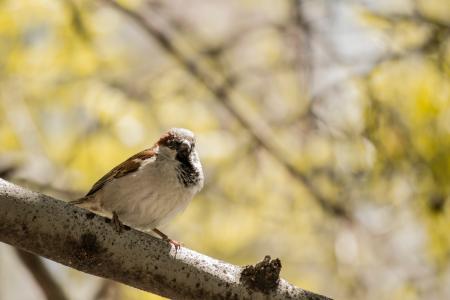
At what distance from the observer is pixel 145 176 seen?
3.64m

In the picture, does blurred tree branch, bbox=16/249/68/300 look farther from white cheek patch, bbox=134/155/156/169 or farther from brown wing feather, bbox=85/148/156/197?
white cheek patch, bbox=134/155/156/169

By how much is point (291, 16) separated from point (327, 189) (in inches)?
65.5

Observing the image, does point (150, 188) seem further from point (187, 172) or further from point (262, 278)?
point (262, 278)

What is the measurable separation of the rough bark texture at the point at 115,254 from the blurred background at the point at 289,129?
1.44 meters

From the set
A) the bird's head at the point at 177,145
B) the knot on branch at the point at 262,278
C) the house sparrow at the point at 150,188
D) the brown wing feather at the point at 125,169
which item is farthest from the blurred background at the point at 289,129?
the knot on branch at the point at 262,278

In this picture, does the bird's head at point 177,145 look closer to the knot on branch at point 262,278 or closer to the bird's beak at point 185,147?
the bird's beak at point 185,147

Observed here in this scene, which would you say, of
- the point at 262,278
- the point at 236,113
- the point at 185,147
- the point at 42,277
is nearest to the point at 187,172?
the point at 185,147

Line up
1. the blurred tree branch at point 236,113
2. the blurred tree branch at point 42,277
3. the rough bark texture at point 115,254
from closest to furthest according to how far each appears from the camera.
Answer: the rough bark texture at point 115,254
the blurred tree branch at point 42,277
the blurred tree branch at point 236,113

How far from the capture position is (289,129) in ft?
22.6

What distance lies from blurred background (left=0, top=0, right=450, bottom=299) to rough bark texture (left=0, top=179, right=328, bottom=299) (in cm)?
144

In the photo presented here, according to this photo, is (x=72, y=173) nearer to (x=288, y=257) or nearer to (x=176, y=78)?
(x=176, y=78)

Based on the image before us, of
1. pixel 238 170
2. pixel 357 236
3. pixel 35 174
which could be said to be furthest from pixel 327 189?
pixel 35 174

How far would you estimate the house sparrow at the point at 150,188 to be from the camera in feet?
11.8

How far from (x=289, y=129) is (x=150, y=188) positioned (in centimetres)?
349
